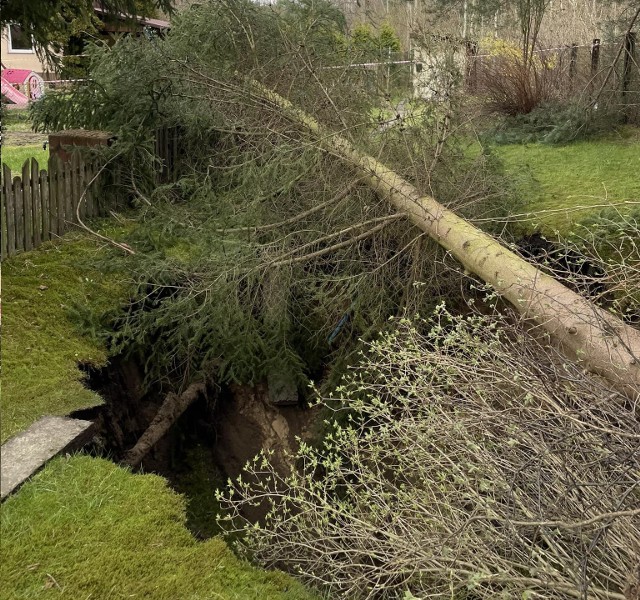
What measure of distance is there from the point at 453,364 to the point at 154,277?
2958mm

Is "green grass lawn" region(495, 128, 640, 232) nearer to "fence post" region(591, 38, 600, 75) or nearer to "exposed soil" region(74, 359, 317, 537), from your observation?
"fence post" region(591, 38, 600, 75)

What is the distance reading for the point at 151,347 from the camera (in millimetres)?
5500

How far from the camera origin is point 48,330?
496cm

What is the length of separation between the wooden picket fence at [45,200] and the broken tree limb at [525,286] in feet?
9.17

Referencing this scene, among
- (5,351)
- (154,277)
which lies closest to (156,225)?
(154,277)

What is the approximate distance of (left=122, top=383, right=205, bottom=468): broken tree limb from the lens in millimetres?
4699

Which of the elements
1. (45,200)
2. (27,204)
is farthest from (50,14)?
(45,200)

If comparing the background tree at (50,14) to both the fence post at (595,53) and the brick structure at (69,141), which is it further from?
the fence post at (595,53)

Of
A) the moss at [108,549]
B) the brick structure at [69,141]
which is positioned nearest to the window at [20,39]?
the brick structure at [69,141]

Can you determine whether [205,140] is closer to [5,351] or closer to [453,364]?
[5,351]

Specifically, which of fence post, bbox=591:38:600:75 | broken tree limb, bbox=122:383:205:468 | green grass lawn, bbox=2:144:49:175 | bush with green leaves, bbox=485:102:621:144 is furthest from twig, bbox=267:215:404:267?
fence post, bbox=591:38:600:75

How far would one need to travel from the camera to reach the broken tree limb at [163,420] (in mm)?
4699

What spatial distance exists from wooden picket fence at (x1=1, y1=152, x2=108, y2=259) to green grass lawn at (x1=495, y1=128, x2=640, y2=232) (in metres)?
4.71

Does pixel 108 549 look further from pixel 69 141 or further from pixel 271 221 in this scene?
pixel 69 141
